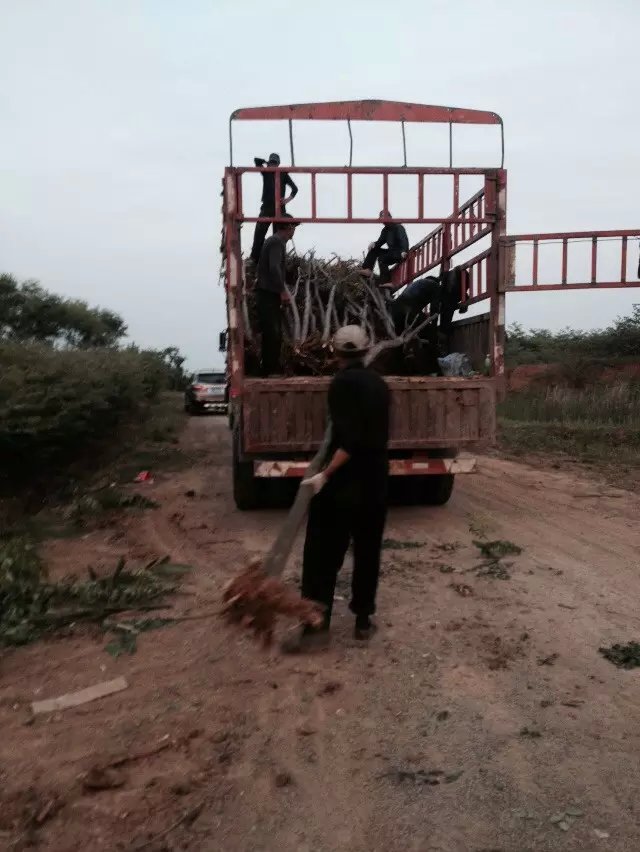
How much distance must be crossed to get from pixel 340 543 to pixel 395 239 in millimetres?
5786

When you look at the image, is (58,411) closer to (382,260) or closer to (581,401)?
(382,260)

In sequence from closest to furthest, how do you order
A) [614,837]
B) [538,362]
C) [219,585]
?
1. [614,837]
2. [219,585]
3. [538,362]

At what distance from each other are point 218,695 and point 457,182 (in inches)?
209

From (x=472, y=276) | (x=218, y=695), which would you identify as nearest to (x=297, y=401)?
(x=472, y=276)

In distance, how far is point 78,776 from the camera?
309cm

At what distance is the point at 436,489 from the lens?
830 centimetres

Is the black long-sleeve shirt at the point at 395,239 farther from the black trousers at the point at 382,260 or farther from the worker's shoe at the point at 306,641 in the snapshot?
the worker's shoe at the point at 306,641

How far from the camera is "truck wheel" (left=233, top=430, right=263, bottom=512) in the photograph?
25.8 ft

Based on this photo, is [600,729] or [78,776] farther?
[600,729]

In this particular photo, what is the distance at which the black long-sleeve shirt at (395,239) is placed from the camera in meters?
9.38

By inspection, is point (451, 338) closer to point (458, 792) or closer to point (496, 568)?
point (496, 568)

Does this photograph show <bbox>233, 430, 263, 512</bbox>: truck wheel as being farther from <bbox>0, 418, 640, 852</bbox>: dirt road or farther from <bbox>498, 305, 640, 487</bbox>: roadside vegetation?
<bbox>498, 305, 640, 487</bbox>: roadside vegetation

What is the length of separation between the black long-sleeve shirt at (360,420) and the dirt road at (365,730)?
3.37ft

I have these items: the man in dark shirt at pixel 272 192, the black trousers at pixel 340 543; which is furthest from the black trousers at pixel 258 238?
the black trousers at pixel 340 543
